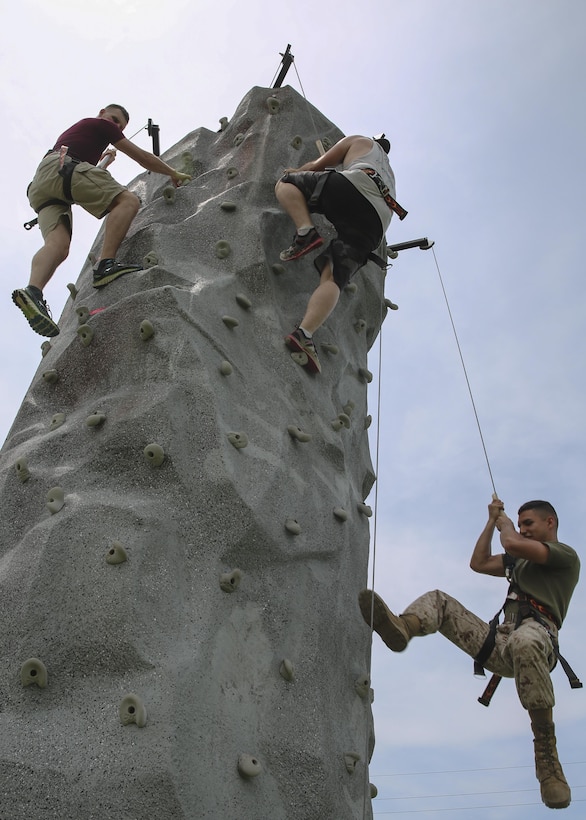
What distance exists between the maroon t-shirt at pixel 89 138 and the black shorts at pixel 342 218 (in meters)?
1.09

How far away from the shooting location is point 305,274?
5.04 meters

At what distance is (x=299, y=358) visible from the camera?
14.8 feet

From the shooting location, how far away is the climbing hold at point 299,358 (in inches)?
178

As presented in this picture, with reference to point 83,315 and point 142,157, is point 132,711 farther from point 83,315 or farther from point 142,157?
point 142,157

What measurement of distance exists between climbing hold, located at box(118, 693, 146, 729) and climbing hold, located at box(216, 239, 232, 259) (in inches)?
103

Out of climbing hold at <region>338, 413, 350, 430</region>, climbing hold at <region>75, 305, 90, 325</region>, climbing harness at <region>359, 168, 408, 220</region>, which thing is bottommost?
climbing hold at <region>75, 305, 90, 325</region>

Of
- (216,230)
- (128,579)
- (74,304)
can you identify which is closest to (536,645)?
(128,579)

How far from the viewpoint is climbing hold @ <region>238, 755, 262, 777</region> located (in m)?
2.94

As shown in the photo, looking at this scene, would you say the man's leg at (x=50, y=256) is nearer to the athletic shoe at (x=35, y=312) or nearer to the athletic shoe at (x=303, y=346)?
the athletic shoe at (x=35, y=312)

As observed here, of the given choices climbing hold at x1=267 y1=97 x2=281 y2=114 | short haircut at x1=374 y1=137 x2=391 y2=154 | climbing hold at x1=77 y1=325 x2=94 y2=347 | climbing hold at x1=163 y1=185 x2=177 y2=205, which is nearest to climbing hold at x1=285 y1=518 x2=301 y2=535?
climbing hold at x1=77 y1=325 x2=94 y2=347

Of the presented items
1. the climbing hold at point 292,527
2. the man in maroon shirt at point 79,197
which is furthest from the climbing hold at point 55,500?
the man in maroon shirt at point 79,197

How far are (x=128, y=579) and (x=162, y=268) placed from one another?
1916 mm

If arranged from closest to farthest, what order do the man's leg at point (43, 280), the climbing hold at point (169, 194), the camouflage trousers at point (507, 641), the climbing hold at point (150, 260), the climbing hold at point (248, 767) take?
the climbing hold at point (248, 767)
the camouflage trousers at point (507, 641)
the man's leg at point (43, 280)
the climbing hold at point (150, 260)
the climbing hold at point (169, 194)

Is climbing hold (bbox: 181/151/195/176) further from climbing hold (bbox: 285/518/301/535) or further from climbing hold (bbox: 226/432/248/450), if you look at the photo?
climbing hold (bbox: 285/518/301/535)
